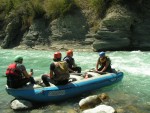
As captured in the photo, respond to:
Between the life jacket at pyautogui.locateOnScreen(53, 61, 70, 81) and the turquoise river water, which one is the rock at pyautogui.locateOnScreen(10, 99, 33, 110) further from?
the life jacket at pyautogui.locateOnScreen(53, 61, 70, 81)

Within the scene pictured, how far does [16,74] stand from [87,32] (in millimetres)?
16421

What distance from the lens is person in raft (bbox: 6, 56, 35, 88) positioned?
9.60m

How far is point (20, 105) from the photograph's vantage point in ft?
30.8

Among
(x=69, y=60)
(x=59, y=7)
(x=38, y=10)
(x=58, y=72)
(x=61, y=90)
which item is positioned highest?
(x=59, y=7)

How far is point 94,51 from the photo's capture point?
23422mm

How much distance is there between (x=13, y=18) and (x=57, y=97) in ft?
73.6

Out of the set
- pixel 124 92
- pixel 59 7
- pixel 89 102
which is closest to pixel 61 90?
pixel 89 102

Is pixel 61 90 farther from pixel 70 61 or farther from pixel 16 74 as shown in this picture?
pixel 70 61

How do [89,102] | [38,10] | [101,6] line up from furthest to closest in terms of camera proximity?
[38,10] < [101,6] < [89,102]

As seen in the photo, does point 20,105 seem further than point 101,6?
No

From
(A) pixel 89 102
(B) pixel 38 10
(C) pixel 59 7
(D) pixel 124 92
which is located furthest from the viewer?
(B) pixel 38 10

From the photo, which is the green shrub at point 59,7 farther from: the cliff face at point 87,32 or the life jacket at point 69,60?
the life jacket at point 69,60

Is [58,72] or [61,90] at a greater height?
[58,72]

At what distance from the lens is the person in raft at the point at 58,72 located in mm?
9950
